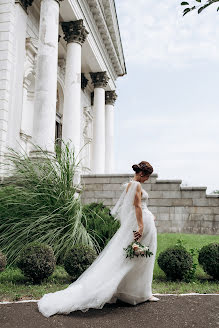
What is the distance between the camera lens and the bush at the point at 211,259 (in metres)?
6.32

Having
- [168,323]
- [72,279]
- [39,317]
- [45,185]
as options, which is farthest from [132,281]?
[45,185]

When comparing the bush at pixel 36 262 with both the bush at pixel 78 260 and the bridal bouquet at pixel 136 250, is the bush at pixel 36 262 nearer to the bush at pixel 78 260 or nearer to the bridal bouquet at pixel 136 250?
the bush at pixel 78 260

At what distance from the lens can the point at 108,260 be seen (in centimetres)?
448

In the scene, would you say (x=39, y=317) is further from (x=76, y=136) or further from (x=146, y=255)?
(x=76, y=136)

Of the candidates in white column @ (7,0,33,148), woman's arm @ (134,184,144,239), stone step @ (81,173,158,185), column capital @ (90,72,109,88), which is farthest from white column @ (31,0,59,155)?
column capital @ (90,72,109,88)

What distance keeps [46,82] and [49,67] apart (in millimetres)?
614

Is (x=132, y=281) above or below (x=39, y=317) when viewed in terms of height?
above

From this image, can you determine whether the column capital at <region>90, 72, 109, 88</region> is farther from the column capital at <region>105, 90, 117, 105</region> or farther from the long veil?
the long veil

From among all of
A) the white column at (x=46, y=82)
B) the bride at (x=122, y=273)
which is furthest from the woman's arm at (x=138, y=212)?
the white column at (x=46, y=82)

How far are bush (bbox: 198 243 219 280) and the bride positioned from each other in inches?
80.6

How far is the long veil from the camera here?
13.7 feet

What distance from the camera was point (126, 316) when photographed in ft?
13.6

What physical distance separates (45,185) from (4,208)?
1042 mm

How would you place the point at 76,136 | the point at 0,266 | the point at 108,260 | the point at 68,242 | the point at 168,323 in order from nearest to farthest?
1. the point at 168,323
2. the point at 108,260
3. the point at 0,266
4. the point at 68,242
5. the point at 76,136
